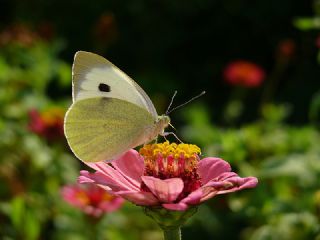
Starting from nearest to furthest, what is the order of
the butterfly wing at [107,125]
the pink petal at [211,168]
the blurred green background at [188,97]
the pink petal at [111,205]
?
1. the pink petal at [211,168]
2. the butterfly wing at [107,125]
3. the pink petal at [111,205]
4. the blurred green background at [188,97]

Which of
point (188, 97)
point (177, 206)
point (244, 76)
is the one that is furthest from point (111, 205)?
point (188, 97)

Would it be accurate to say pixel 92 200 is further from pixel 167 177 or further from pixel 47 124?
pixel 167 177

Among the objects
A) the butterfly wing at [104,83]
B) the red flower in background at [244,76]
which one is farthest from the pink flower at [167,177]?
Answer: the red flower in background at [244,76]

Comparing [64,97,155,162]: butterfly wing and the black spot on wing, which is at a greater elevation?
the black spot on wing

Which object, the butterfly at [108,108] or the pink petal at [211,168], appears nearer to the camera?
the pink petal at [211,168]

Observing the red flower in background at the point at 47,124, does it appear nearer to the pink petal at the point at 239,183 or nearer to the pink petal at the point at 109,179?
the pink petal at the point at 109,179

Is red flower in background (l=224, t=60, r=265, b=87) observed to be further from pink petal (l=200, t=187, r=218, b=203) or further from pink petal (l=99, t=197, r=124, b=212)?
pink petal (l=200, t=187, r=218, b=203)

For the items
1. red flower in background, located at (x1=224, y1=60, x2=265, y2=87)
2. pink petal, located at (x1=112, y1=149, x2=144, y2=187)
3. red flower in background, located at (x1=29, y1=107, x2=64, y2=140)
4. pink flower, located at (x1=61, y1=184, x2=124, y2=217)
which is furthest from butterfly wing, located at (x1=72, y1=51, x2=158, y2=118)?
red flower in background, located at (x1=224, y1=60, x2=265, y2=87)
